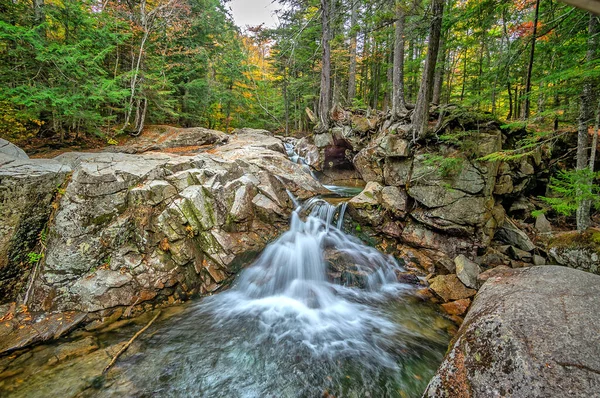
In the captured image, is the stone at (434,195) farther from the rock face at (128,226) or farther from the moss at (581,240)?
the rock face at (128,226)

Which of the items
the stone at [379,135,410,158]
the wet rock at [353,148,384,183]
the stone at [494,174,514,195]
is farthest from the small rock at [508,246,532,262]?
the wet rock at [353,148,384,183]

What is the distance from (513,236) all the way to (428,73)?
4.85 metres

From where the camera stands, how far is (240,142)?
12.0m

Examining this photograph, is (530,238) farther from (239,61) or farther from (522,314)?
(239,61)

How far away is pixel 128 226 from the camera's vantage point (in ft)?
18.6

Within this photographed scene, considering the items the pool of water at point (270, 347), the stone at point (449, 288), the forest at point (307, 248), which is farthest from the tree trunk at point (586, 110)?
the pool of water at point (270, 347)

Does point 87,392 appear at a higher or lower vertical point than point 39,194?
lower

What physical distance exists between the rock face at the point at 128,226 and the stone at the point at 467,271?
15.3ft

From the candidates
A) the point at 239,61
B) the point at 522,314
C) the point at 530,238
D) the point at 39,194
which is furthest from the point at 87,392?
the point at 239,61

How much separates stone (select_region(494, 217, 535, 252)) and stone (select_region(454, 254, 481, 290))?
4.97ft

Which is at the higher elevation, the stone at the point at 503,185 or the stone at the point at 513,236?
the stone at the point at 503,185

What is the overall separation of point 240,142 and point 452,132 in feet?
28.8

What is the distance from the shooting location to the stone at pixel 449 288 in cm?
554

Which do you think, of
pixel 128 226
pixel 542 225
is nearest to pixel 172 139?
pixel 128 226
